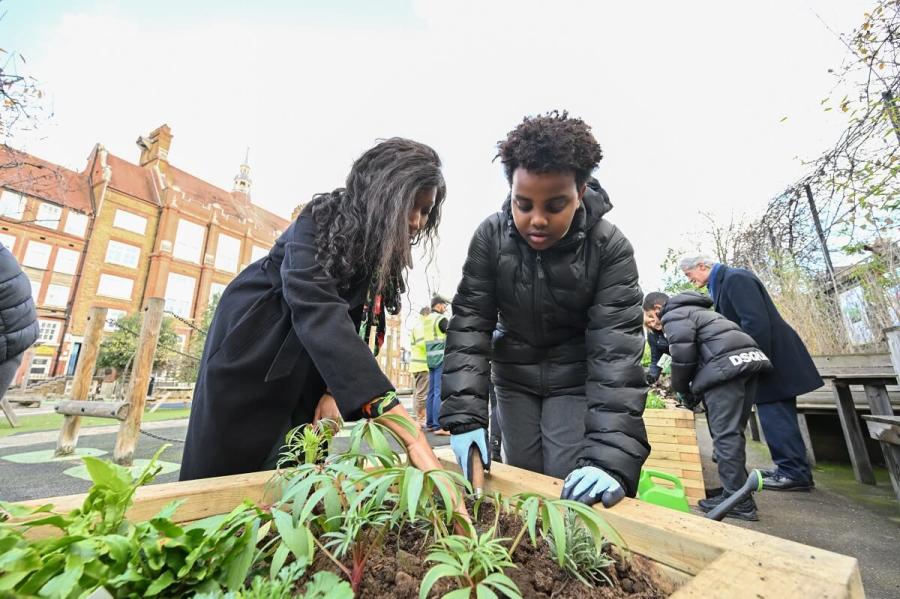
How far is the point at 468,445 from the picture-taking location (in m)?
1.41

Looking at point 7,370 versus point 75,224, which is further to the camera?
point 75,224

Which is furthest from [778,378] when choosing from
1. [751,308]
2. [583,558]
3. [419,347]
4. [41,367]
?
[41,367]

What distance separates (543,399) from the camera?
187 centimetres

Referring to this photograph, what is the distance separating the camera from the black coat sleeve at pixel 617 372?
123 centimetres

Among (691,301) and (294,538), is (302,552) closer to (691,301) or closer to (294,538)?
(294,538)

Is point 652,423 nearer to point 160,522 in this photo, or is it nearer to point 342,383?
point 342,383

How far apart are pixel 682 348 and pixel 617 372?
212 cm

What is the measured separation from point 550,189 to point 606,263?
0.43 m

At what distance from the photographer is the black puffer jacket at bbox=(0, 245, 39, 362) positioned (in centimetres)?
206

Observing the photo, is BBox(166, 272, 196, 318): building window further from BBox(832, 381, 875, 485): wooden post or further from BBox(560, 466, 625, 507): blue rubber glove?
BBox(832, 381, 875, 485): wooden post

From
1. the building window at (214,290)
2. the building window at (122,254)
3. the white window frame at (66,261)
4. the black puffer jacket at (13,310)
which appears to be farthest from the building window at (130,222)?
the black puffer jacket at (13,310)

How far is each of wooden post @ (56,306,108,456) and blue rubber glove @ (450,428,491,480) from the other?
15.8 feet

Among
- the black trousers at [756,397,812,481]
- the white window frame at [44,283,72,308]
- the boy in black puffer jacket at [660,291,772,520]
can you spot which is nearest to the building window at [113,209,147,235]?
the white window frame at [44,283,72,308]

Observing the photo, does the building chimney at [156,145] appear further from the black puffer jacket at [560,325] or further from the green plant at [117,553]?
the green plant at [117,553]
